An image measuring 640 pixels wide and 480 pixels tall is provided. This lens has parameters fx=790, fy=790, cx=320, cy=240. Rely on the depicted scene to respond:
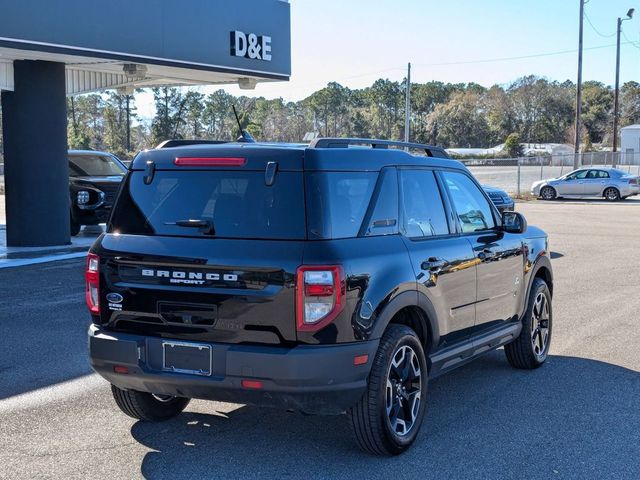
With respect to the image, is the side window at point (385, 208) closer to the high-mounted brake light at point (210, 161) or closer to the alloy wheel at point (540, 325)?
the high-mounted brake light at point (210, 161)

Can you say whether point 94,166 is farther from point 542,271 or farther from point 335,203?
point 335,203

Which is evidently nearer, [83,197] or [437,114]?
[83,197]

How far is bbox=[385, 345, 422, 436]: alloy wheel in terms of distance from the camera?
16.0 feet

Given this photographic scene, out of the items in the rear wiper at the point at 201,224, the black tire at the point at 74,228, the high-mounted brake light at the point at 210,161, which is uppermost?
the high-mounted brake light at the point at 210,161

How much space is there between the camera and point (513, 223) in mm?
6523

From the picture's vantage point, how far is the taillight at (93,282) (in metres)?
4.92

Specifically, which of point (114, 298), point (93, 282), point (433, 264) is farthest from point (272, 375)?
point (433, 264)

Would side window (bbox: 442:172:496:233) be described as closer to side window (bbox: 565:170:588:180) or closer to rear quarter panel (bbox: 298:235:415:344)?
rear quarter panel (bbox: 298:235:415:344)

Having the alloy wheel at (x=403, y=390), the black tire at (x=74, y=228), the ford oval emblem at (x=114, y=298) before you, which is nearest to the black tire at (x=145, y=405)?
the ford oval emblem at (x=114, y=298)

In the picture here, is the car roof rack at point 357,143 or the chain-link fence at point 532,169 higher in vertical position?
the car roof rack at point 357,143

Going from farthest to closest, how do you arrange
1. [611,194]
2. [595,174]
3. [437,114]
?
[437,114], [595,174], [611,194]

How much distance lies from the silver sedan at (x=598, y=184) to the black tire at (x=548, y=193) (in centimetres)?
5

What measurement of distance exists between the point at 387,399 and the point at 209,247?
1428mm

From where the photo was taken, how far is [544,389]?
21.1 ft
